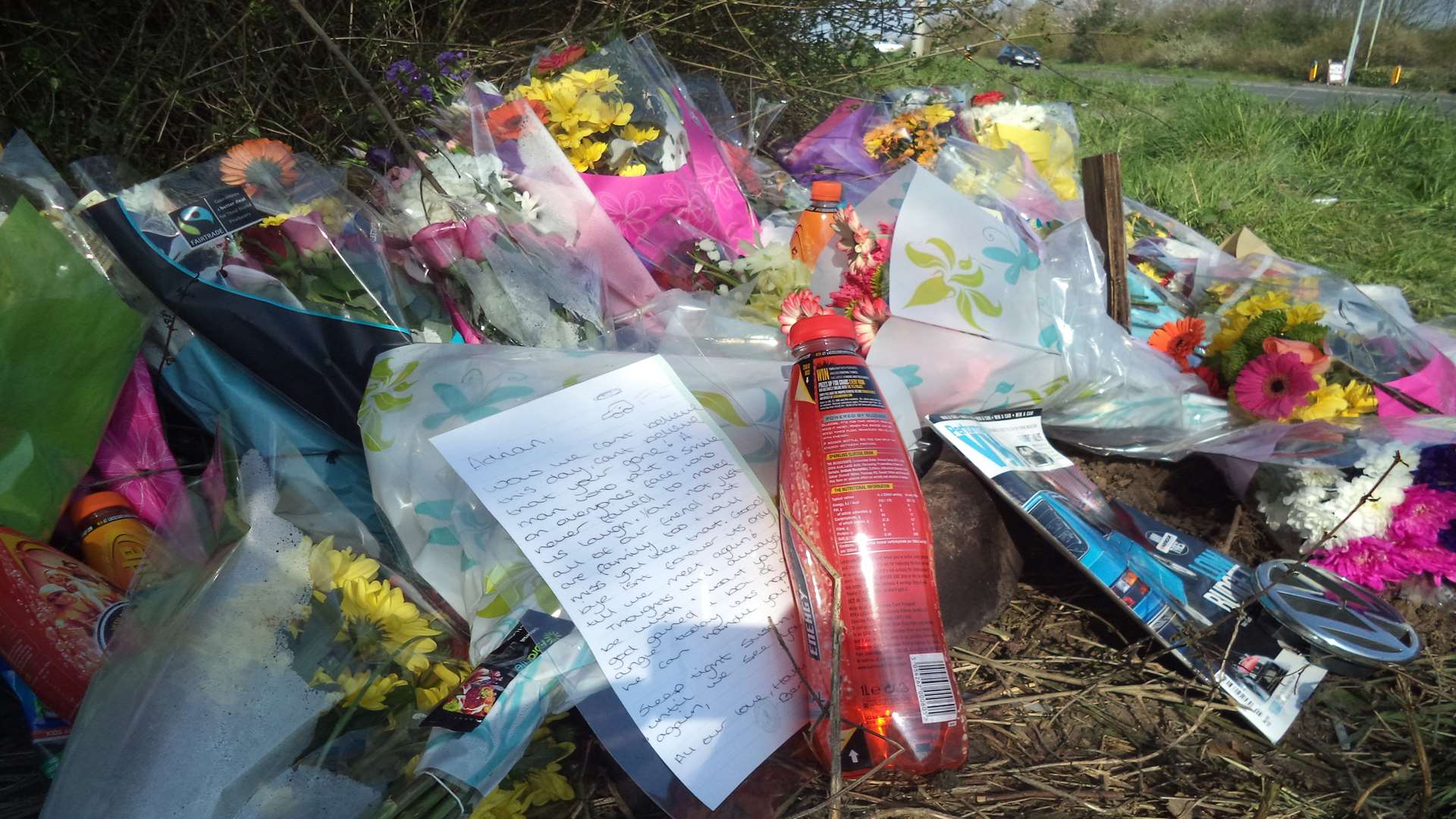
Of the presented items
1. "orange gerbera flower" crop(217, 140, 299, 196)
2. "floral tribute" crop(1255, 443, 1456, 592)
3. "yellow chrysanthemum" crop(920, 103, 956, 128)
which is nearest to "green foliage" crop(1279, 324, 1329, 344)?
"floral tribute" crop(1255, 443, 1456, 592)

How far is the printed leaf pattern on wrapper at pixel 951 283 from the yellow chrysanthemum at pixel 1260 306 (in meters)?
0.55

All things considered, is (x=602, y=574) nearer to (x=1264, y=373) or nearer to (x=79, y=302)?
(x=79, y=302)

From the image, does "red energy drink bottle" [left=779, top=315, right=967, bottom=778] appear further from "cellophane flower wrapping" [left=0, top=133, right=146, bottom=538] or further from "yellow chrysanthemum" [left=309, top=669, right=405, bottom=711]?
"cellophane flower wrapping" [left=0, top=133, right=146, bottom=538]

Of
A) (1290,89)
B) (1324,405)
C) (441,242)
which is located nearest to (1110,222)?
(1324,405)

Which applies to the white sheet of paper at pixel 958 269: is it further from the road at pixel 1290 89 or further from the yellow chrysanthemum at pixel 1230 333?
the road at pixel 1290 89

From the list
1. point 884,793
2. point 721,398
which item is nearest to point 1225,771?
point 884,793

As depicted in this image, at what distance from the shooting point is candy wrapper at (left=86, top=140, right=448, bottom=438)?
111cm

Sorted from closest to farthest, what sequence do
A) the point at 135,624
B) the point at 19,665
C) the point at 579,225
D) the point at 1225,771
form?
the point at 135,624
the point at 19,665
the point at 1225,771
the point at 579,225

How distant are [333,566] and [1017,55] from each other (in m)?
3.14

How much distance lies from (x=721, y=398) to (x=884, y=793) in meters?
0.55

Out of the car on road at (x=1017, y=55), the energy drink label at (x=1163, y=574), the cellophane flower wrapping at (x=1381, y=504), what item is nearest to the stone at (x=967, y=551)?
the energy drink label at (x=1163, y=574)

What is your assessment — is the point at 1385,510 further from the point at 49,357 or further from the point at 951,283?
the point at 49,357

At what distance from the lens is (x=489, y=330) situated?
134 centimetres

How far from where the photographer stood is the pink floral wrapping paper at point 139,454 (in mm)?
1144
